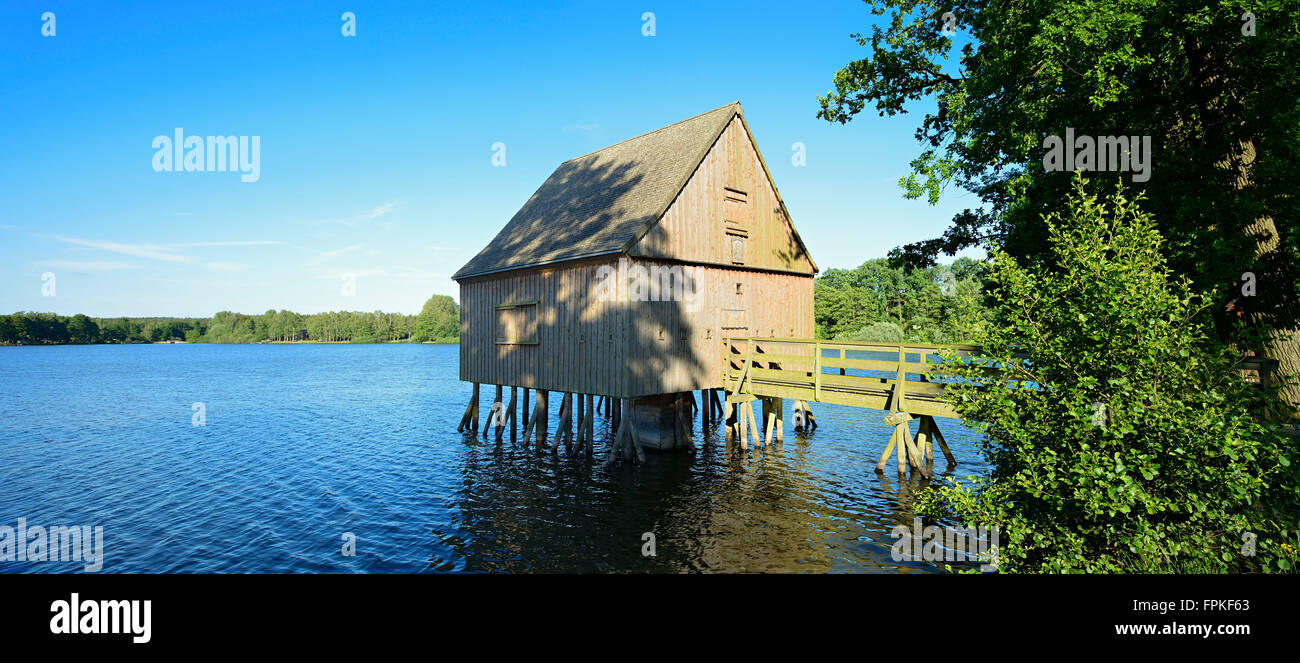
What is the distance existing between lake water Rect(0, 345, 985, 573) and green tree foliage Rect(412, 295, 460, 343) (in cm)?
14811

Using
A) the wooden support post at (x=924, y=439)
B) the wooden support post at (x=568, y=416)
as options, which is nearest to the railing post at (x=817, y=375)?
the wooden support post at (x=924, y=439)

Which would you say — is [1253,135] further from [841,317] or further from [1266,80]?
[841,317]

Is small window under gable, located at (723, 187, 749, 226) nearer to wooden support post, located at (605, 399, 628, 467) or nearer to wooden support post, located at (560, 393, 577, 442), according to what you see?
wooden support post, located at (605, 399, 628, 467)

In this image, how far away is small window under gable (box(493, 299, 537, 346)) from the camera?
71.1 feet

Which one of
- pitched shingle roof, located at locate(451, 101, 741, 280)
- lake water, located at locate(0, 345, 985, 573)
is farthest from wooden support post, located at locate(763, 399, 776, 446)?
pitched shingle roof, located at locate(451, 101, 741, 280)

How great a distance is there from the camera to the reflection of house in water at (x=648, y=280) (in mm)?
18703

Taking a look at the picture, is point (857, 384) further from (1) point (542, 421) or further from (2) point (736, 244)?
(1) point (542, 421)

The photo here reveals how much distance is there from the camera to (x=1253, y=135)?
11.0 metres

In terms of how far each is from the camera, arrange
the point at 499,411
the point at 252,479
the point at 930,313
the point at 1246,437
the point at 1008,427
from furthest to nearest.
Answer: the point at 930,313 < the point at 499,411 < the point at 252,479 < the point at 1008,427 < the point at 1246,437

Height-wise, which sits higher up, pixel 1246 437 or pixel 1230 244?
pixel 1230 244

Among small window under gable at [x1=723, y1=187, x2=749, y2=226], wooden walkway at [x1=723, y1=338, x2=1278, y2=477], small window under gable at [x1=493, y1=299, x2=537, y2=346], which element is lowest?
wooden walkway at [x1=723, y1=338, x2=1278, y2=477]

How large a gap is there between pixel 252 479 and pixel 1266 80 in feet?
89.5
